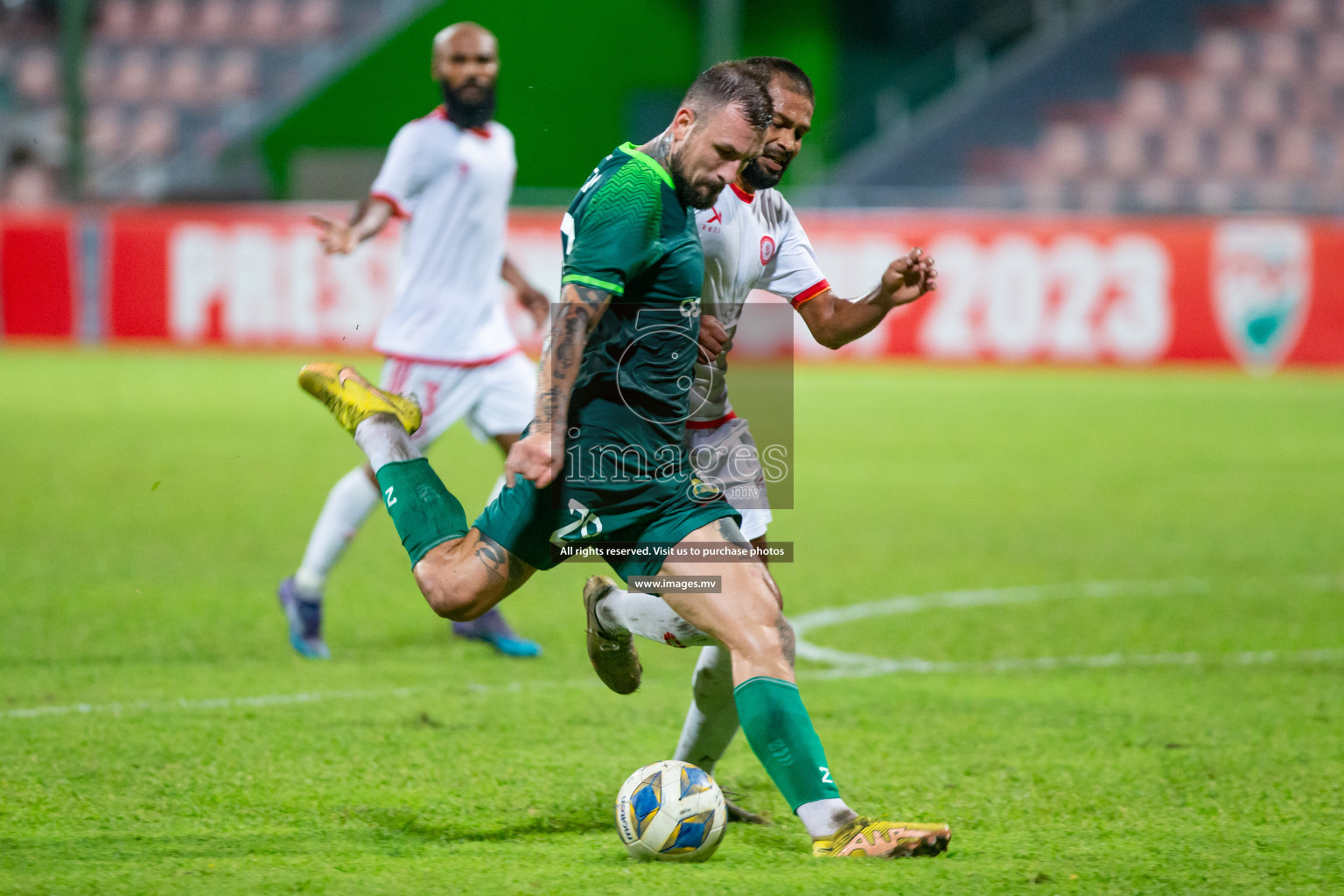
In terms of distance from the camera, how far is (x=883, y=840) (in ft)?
12.3

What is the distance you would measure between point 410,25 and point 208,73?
14.0 feet

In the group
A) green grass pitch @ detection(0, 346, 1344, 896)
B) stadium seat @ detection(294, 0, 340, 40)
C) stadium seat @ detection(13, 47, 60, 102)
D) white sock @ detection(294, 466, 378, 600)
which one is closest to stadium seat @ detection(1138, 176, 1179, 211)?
green grass pitch @ detection(0, 346, 1344, 896)

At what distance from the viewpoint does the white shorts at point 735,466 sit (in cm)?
454

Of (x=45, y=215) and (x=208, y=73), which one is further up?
(x=208, y=73)

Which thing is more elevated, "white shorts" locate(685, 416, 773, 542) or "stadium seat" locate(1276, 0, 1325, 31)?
"stadium seat" locate(1276, 0, 1325, 31)

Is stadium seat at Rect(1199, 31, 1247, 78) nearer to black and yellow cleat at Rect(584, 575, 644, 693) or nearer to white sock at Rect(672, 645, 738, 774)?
white sock at Rect(672, 645, 738, 774)

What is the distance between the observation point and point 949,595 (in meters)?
7.91

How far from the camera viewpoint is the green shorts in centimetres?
397

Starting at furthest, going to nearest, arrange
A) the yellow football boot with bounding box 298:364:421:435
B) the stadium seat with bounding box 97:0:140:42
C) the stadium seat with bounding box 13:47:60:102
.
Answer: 1. the stadium seat with bounding box 97:0:140:42
2. the stadium seat with bounding box 13:47:60:102
3. the yellow football boot with bounding box 298:364:421:435

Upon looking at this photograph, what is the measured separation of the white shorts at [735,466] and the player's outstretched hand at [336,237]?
1980 mm

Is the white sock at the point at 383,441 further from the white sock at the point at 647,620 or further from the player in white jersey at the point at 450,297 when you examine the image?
the player in white jersey at the point at 450,297

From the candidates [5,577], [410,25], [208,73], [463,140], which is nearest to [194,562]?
[5,577]

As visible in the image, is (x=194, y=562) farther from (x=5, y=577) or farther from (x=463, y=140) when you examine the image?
(x=463, y=140)

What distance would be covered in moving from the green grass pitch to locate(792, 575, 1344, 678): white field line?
0.03m
